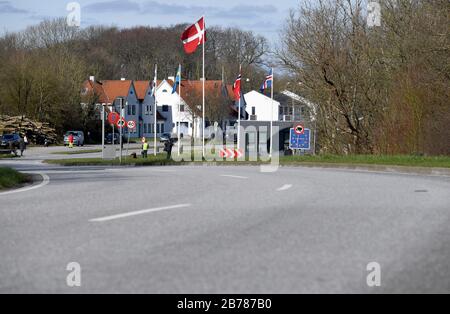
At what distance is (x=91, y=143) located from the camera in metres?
95.2

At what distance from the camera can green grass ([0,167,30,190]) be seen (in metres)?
20.1

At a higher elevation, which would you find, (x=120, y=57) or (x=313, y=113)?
(x=120, y=57)

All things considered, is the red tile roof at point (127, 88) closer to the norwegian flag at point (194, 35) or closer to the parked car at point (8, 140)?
the parked car at point (8, 140)

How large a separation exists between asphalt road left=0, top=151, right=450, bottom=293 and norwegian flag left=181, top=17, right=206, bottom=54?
3122cm

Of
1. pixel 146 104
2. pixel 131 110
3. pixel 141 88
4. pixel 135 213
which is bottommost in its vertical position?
pixel 135 213

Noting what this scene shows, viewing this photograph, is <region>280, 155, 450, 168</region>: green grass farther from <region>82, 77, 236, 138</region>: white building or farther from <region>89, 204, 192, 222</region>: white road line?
<region>82, 77, 236, 138</region>: white building

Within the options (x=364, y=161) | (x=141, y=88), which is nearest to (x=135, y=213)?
(x=364, y=161)

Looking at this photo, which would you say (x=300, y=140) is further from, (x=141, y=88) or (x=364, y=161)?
(x=141, y=88)

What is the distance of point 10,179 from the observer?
2119 cm

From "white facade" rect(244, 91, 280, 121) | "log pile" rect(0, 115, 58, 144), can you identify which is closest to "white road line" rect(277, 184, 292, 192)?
"log pile" rect(0, 115, 58, 144)

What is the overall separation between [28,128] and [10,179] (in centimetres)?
6039
